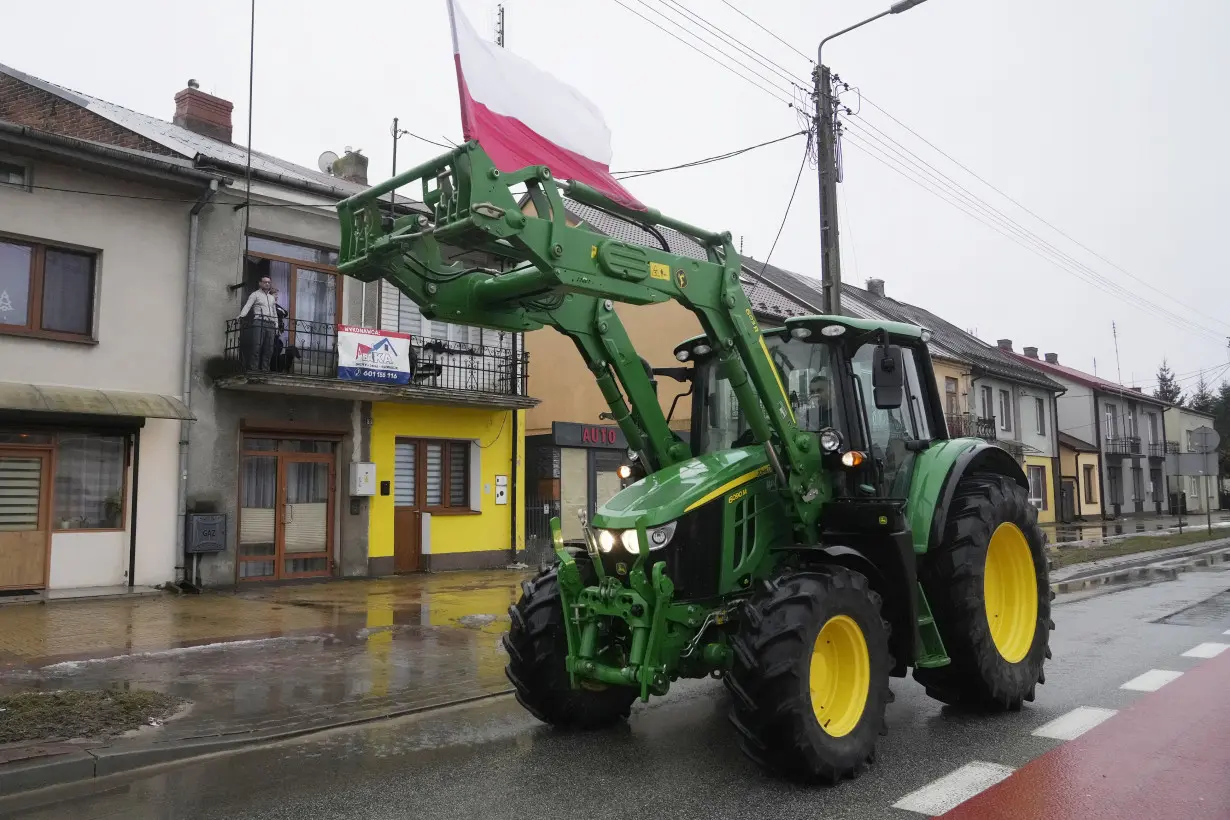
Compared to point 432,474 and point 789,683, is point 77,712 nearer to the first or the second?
point 789,683

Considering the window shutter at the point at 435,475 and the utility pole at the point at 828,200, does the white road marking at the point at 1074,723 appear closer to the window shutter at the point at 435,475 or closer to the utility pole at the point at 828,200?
the utility pole at the point at 828,200

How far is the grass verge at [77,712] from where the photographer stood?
19.2ft

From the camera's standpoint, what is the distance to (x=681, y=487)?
219 inches

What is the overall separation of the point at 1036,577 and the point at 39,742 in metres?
6.80

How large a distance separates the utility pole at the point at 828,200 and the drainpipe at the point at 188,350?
8985mm

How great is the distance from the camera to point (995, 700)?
20.5 feet

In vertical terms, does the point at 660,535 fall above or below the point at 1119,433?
below

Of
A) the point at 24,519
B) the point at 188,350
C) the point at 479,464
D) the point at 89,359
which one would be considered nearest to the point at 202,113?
the point at 188,350

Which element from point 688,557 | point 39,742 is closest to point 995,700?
point 688,557

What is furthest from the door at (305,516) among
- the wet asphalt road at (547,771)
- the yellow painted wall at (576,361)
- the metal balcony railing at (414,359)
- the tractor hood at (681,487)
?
the tractor hood at (681,487)

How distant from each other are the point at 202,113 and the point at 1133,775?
1956 centimetres

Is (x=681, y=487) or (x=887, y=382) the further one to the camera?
(x=887, y=382)

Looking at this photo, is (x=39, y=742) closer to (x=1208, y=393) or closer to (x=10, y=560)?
(x=10, y=560)

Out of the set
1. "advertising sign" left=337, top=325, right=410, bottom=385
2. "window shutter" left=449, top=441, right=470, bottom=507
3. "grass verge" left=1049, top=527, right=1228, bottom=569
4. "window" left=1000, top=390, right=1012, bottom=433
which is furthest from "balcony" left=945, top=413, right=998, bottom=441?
"advertising sign" left=337, top=325, right=410, bottom=385
